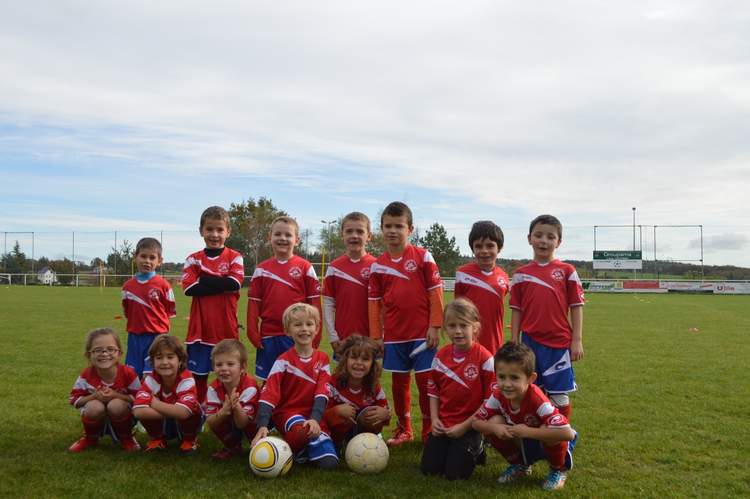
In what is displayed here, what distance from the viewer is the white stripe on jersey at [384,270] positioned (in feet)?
15.4

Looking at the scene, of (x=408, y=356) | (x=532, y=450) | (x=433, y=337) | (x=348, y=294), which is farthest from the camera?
(x=348, y=294)

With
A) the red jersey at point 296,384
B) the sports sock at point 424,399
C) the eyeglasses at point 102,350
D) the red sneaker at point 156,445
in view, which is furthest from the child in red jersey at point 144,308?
the sports sock at point 424,399

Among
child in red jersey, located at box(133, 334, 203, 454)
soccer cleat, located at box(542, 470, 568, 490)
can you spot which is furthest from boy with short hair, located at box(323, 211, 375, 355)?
soccer cleat, located at box(542, 470, 568, 490)

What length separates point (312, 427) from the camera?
398cm

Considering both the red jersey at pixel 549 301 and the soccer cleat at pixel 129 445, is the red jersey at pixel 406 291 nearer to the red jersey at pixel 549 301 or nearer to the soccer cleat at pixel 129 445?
the red jersey at pixel 549 301

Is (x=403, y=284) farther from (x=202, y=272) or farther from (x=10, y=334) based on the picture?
(x=10, y=334)

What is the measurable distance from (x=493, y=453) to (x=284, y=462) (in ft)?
5.36

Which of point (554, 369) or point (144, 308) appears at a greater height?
point (144, 308)

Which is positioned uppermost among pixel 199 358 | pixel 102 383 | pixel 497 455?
pixel 199 358

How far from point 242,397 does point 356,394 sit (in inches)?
32.8

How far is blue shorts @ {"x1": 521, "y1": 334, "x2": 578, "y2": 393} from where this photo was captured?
13.9 feet

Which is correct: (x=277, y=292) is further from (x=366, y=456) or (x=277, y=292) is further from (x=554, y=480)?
(x=554, y=480)

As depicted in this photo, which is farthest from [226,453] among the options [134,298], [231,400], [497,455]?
[497,455]

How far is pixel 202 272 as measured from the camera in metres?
4.85
